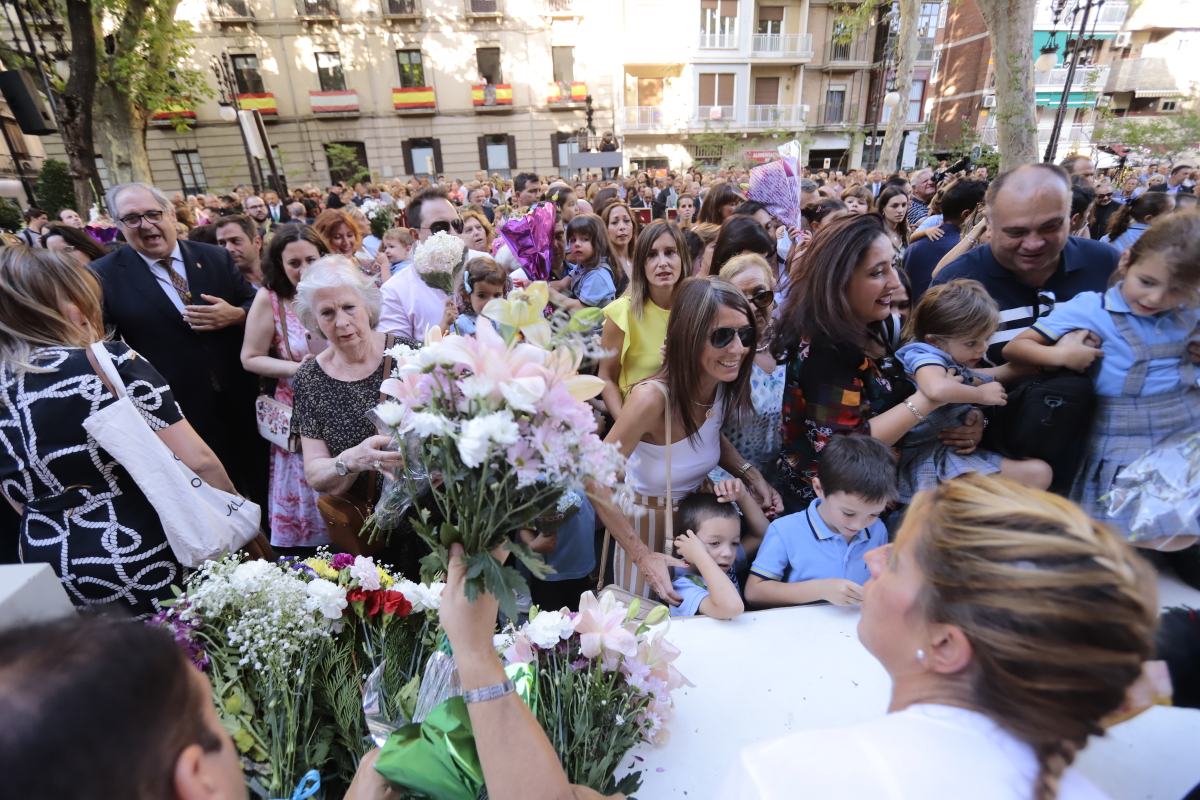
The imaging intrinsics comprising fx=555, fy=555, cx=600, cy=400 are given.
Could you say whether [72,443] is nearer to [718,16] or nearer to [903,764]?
[903,764]

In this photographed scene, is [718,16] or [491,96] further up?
[718,16]

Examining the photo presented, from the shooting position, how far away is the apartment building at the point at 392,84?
2500 cm

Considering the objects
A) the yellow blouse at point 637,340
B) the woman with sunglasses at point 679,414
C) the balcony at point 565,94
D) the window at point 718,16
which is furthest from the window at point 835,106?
the woman with sunglasses at point 679,414

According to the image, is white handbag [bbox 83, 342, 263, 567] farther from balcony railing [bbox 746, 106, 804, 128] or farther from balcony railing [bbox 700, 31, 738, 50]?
balcony railing [bbox 746, 106, 804, 128]

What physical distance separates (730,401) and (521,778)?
1.81 metres

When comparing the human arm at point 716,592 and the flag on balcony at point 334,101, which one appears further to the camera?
the flag on balcony at point 334,101

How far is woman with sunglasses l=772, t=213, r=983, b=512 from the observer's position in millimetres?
2275

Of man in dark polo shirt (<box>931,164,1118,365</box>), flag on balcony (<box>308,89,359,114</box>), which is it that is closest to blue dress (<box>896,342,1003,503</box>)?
man in dark polo shirt (<box>931,164,1118,365</box>)

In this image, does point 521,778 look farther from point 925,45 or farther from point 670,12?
point 925,45

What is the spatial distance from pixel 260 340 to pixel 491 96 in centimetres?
2762

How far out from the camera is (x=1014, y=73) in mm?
8281

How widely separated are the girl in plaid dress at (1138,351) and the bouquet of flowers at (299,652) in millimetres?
2296

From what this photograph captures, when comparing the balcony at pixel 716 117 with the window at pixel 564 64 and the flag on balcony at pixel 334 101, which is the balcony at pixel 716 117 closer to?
the window at pixel 564 64

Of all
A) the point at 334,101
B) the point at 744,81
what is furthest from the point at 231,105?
the point at 744,81
